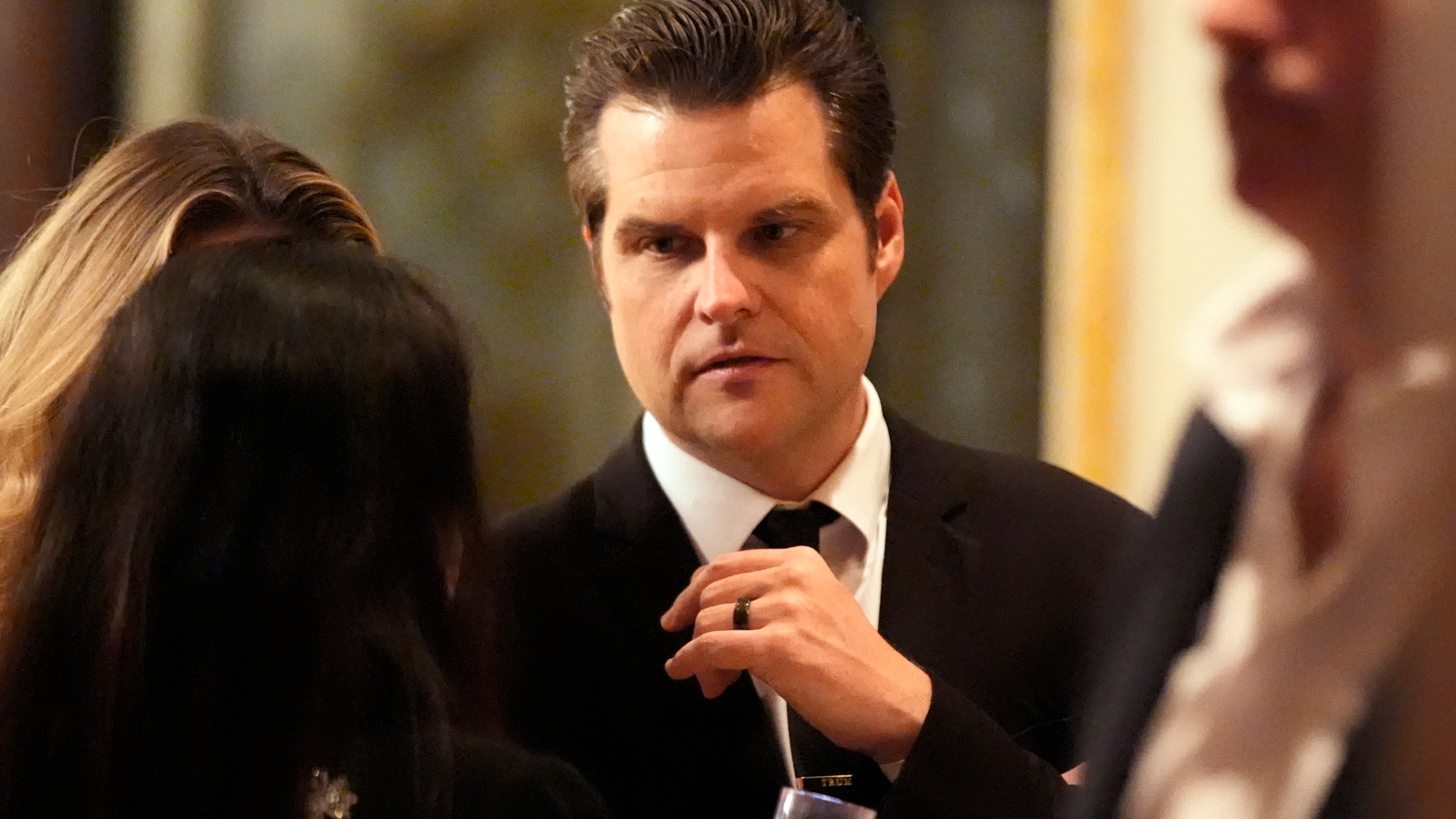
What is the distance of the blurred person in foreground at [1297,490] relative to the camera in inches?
21.0

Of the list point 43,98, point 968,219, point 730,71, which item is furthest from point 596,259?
point 43,98

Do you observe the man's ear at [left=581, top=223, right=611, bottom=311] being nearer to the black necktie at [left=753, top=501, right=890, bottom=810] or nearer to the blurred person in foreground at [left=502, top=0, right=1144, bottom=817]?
the blurred person in foreground at [left=502, top=0, right=1144, bottom=817]

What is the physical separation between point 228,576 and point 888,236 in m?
0.69

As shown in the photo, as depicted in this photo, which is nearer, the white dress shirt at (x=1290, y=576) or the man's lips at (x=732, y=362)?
Result: the white dress shirt at (x=1290, y=576)

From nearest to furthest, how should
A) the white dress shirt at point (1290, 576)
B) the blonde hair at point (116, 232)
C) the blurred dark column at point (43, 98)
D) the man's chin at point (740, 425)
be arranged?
1. the white dress shirt at point (1290, 576)
2. the blonde hair at point (116, 232)
3. the man's chin at point (740, 425)
4. the blurred dark column at point (43, 98)

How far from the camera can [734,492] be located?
1268 mm

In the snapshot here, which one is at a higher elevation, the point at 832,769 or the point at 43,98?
the point at 43,98

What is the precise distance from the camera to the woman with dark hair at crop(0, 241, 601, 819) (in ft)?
2.85

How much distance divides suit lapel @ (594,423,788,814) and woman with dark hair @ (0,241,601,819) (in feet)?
0.88

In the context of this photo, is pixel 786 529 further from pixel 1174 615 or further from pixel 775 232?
pixel 1174 615

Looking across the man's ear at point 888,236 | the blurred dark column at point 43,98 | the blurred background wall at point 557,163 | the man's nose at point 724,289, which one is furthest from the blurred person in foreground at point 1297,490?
the blurred dark column at point 43,98

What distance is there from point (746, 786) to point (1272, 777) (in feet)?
2.18

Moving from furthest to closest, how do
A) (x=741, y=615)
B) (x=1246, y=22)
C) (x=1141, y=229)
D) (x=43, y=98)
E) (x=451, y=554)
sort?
1. (x=43, y=98)
2. (x=741, y=615)
3. (x=451, y=554)
4. (x=1141, y=229)
5. (x=1246, y=22)

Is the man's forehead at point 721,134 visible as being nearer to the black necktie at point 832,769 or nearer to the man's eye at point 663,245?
the man's eye at point 663,245
